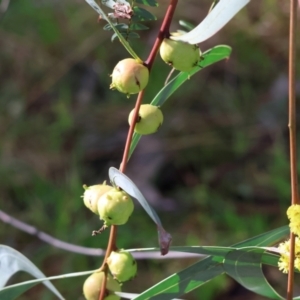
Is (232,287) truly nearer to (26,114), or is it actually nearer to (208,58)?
(26,114)

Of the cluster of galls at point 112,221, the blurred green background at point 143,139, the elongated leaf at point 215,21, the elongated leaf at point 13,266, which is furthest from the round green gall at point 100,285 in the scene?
the blurred green background at point 143,139

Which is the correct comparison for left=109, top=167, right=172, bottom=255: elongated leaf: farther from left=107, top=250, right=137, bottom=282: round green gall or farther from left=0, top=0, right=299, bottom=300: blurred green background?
left=0, top=0, right=299, bottom=300: blurred green background

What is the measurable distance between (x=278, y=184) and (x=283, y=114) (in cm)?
26

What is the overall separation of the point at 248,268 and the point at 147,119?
0.59 ft

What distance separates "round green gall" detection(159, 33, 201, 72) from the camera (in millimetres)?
444

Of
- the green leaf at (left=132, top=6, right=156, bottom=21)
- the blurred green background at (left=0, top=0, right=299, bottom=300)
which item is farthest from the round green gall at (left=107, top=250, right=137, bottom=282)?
the blurred green background at (left=0, top=0, right=299, bottom=300)

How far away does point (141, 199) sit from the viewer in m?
0.42

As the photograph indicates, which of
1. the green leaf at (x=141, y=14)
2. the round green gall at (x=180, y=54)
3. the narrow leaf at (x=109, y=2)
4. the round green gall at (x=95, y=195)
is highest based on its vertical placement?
the narrow leaf at (x=109, y=2)

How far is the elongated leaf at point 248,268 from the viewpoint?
53cm

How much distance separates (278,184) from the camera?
142 centimetres

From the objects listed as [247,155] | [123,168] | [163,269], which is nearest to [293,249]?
[123,168]

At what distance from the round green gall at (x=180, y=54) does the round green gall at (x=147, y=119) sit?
0.18 ft

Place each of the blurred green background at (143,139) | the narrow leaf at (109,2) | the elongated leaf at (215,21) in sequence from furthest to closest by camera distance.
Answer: the blurred green background at (143,139)
the narrow leaf at (109,2)
the elongated leaf at (215,21)

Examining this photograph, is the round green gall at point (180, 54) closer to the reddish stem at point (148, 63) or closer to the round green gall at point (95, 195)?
the reddish stem at point (148, 63)
